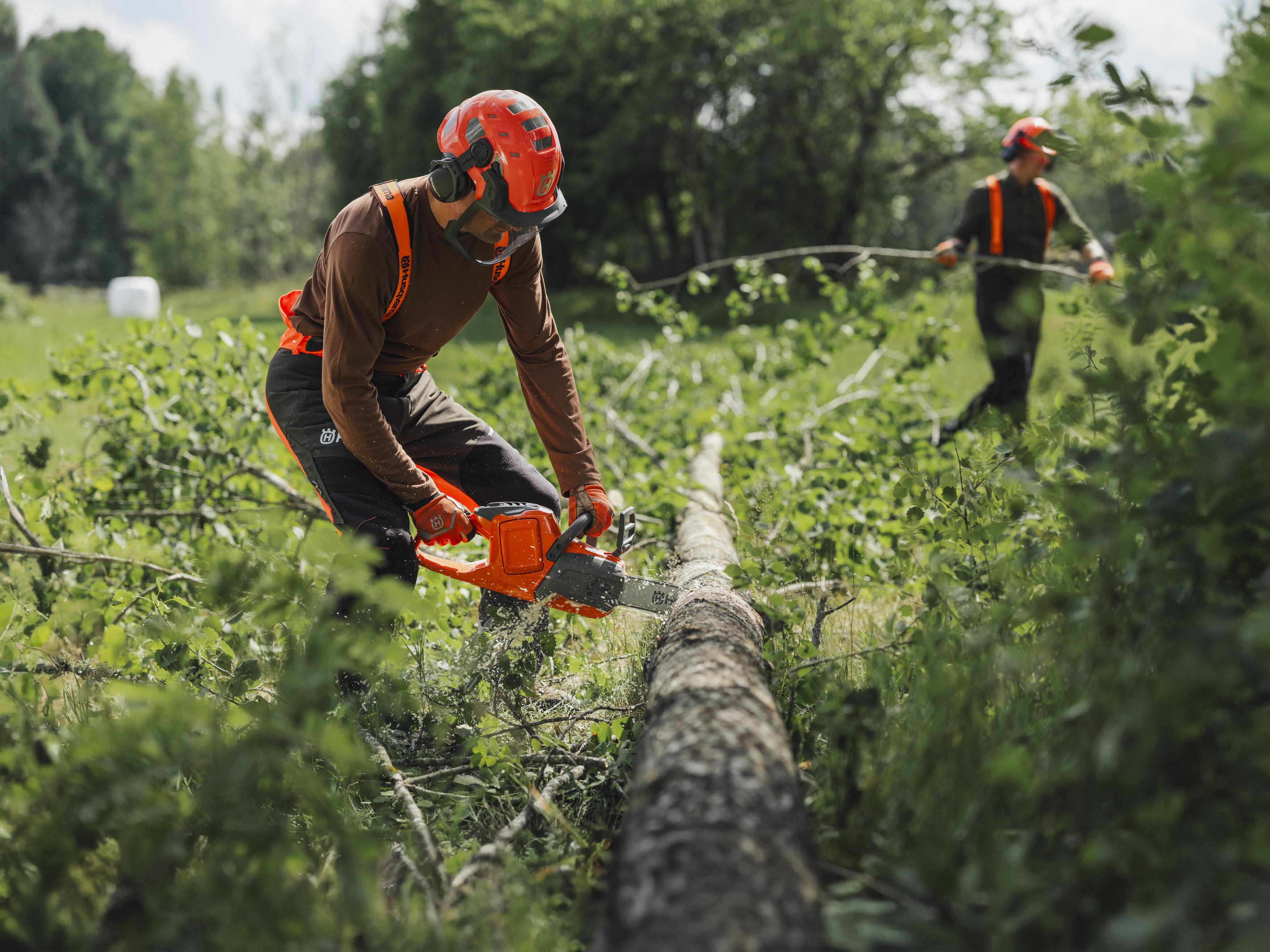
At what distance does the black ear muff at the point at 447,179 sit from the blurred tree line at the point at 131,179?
3878 cm

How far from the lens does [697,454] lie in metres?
5.19

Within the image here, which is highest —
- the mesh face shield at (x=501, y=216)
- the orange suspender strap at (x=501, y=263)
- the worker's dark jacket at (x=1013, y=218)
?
the worker's dark jacket at (x=1013, y=218)

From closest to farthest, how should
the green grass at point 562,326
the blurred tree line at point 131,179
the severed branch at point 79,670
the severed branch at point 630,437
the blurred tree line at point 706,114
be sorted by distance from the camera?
1. the severed branch at point 79,670
2. the green grass at point 562,326
3. the severed branch at point 630,437
4. the blurred tree line at point 706,114
5. the blurred tree line at point 131,179

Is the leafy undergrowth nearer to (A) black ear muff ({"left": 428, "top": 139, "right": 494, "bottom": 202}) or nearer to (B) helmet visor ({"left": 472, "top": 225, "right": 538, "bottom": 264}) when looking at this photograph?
(B) helmet visor ({"left": 472, "top": 225, "right": 538, "bottom": 264})

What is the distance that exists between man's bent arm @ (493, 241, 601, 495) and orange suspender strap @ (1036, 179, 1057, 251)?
403 centimetres

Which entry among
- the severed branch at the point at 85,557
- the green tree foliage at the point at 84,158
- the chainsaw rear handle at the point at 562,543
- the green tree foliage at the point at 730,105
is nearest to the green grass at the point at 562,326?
the severed branch at the point at 85,557

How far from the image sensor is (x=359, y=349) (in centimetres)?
247

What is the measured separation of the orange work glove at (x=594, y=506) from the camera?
2982mm

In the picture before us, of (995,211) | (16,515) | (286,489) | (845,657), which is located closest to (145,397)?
(286,489)

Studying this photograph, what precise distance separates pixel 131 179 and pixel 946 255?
2155 inches

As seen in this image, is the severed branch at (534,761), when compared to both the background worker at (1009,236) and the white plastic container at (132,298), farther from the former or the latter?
the white plastic container at (132,298)

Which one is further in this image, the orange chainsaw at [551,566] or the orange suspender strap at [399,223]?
the orange chainsaw at [551,566]

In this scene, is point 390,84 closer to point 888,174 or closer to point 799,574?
point 888,174

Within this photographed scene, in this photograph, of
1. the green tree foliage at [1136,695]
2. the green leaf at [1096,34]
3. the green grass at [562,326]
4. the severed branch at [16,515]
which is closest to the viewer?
the green tree foliage at [1136,695]
